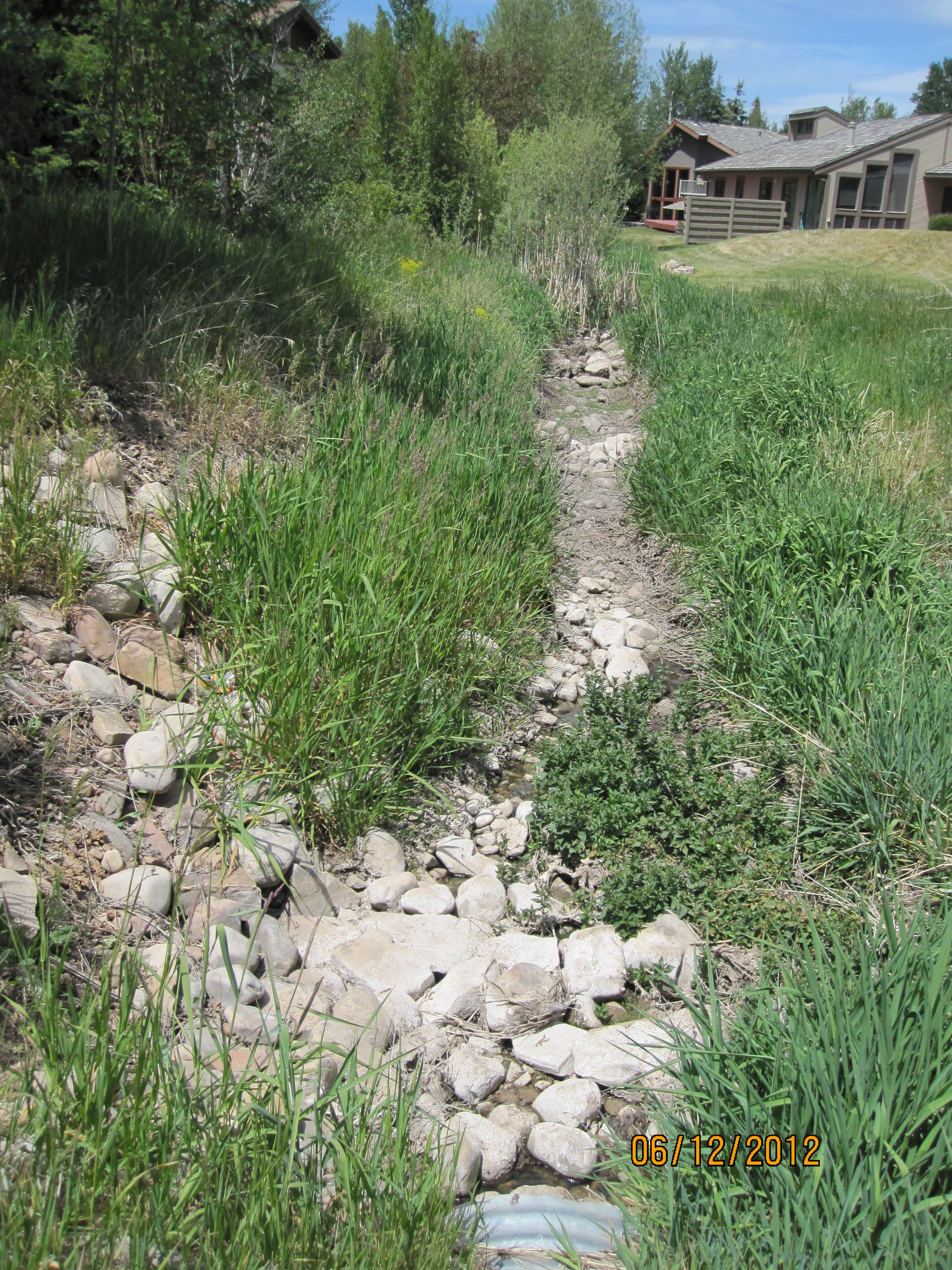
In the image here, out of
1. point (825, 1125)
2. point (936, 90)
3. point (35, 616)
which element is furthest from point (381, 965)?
point (936, 90)

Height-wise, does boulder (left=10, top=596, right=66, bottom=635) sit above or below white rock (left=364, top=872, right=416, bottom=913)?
above

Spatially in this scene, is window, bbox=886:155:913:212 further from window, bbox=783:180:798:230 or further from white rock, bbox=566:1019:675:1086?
white rock, bbox=566:1019:675:1086

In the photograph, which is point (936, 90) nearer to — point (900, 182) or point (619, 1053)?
point (900, 182)

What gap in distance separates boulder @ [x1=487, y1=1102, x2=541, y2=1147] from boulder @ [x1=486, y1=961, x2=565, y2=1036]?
0.78 ft

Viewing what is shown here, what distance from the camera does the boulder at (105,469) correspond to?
4.02 m

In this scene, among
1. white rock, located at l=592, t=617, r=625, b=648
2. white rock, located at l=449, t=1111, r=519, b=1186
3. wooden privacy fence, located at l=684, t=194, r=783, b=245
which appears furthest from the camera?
wooden privacy fence, located at l=684, t=194, r=783, b=245

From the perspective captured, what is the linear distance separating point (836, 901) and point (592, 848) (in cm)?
81

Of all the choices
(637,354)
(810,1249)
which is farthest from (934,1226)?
(637,354)

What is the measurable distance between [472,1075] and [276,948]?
66cm

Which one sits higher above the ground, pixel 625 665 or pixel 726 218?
pixel 726 218

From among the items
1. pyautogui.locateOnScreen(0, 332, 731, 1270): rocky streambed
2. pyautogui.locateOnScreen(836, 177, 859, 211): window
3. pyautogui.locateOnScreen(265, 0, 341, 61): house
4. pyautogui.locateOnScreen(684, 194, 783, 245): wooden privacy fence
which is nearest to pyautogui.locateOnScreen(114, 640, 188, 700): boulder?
pyautogui.locateOnScreen(0, 332, 731, 1270): rocky streambed

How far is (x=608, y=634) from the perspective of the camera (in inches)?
192

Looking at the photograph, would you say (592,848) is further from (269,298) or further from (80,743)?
(269,298)
